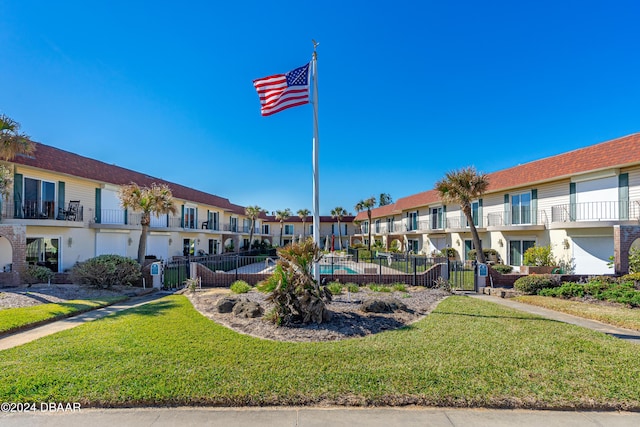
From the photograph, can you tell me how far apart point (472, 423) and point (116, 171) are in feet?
83.4

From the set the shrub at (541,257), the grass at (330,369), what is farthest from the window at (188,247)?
the shrub at (541,257)

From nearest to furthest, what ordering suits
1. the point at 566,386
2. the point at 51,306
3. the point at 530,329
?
the point at 566,386
the point at 530,329
the point at 51,306

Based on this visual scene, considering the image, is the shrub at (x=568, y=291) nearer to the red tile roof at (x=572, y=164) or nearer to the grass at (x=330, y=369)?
the grass at (x=330, y=369)

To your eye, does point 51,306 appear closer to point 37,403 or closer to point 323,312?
point 37,403

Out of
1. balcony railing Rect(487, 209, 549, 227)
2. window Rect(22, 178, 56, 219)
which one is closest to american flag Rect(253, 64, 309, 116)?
window Rect(22, 178, 56, 219)

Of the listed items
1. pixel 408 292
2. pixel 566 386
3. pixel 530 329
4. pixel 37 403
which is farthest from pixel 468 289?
pixel 37 403

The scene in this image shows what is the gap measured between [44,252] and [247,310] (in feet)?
50.7

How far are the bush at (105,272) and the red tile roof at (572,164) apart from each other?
22.8 meters

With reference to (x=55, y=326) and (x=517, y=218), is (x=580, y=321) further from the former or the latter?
(x=55, y=326)

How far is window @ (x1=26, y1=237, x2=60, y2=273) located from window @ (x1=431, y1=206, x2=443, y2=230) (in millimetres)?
28346

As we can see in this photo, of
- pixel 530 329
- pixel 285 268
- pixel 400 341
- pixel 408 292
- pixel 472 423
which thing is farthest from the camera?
A: pixel 408 292

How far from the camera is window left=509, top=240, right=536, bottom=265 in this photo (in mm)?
21375

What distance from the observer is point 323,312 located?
320 inches

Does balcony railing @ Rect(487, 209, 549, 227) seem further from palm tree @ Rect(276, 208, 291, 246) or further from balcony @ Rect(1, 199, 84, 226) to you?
palm tree @ Rect(276, 208, 291, 246)
